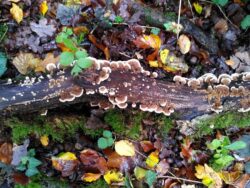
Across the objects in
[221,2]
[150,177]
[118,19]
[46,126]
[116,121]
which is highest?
[221,2]

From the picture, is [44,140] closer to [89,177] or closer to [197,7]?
[89,177]

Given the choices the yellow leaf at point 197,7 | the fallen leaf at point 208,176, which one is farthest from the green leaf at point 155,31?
the fallen leaf at point 208,176

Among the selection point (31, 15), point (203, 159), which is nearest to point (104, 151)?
point (203, 159)

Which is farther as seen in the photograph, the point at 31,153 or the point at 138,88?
the point at 31,153

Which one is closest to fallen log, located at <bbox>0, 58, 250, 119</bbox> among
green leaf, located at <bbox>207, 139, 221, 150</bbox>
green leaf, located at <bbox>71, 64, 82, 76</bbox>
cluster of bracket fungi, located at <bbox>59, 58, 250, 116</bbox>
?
cluster of bracket fungi, located at <bbox>59, 58, 250, 116</bbox>

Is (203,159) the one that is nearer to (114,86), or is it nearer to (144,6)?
(114,86)

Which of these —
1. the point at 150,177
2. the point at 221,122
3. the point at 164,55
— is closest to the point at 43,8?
the point at 164,55

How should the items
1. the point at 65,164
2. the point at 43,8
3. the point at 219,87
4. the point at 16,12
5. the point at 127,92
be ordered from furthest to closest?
the point at 43,8
the point at 16,12
the point at 65,164
the point at 219,87
the point at 127,92
